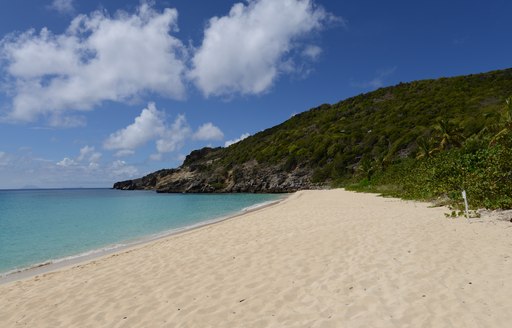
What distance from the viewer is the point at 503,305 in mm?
5219

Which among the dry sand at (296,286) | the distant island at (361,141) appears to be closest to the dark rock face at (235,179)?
the distant island at (361,141)

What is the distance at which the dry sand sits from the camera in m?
5.33

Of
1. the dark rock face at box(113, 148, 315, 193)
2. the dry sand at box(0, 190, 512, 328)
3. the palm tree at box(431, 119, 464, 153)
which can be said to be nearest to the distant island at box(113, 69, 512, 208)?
the palm tree at box(431, 119, 464, 153)

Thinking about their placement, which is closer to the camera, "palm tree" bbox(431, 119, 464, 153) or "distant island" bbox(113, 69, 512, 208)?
"palm tree" bbox(431, 119, 464, 153)

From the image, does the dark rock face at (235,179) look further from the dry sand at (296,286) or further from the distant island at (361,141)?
the dry sand at (296,286)

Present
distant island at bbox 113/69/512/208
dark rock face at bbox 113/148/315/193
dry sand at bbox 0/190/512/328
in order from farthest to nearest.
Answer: dark rock face at bbox 113/148/315/193 < distant island at bbox 113/69/512/208 < dry sand at bbox 0/190/512/328

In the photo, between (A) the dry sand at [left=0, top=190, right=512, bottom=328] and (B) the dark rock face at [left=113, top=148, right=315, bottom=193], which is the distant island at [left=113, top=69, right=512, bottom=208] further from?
(A) the dry sand at [left=0, top=190, right=512, bottom=328]

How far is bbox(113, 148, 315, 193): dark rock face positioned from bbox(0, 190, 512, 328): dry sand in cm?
6896

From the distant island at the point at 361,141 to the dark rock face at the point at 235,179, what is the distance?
25cm

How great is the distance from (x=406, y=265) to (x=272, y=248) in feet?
12.7

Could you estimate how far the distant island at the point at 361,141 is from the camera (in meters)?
56.2

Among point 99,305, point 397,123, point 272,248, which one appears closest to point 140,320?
point 99,305

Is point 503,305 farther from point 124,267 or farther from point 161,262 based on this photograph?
point 124,267

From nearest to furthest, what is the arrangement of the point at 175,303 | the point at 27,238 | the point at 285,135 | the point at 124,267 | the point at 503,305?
the point at 503,305 < the point at 175,303 < the point at 124,267 < the point at 27,238 < the point at 285,135
